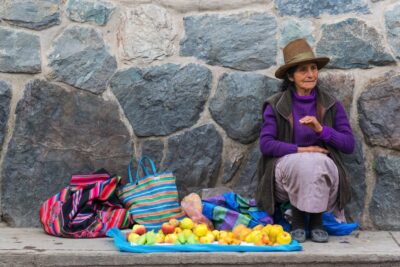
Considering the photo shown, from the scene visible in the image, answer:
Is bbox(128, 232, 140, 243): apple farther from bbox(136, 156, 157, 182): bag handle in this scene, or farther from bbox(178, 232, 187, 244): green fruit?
bbox(136, 156, 157, 182): bag handle

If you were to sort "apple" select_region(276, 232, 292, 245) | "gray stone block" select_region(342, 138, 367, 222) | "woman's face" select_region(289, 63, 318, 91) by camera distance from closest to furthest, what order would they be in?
"apple" select_region(276, 232, 292, 245) → "woman's face" select_region(289, 63, 318, 91) → "gray stone block" select_region(342, 138, 367, 222)

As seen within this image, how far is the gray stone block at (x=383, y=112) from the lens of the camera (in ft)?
14.9

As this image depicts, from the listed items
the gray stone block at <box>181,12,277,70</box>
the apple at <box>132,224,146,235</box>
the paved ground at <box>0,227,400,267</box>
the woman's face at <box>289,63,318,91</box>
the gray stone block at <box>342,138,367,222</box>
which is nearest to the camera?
the paved ground at <box>0,227,400,267</box>

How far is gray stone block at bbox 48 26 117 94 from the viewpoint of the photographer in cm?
472

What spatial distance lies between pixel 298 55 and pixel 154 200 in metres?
1.26

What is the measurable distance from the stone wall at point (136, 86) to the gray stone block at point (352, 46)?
3 centimetres

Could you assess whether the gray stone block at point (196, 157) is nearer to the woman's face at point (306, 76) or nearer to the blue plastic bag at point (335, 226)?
the woman's face at point (306, 76)

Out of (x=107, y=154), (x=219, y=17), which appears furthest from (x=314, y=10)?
(x=107, y=154)

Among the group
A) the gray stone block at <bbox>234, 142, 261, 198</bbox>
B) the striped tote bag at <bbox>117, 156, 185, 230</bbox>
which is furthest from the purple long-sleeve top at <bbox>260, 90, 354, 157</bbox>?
the striped tote bag at <bbox>117, 156, 185, 230</bbox>

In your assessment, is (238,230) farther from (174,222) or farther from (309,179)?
(309,179)

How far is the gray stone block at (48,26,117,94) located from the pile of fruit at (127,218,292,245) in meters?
1.11

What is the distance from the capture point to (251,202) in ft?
14.9

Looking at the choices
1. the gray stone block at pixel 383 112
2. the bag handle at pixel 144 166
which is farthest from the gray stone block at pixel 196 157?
the gray stone block at pixel 383 112

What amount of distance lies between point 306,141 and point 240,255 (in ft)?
3.12
